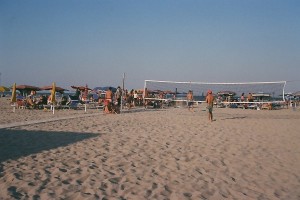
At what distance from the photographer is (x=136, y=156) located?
597 cm

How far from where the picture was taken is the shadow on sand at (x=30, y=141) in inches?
234

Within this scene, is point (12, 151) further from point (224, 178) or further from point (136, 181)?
point (224, 178)

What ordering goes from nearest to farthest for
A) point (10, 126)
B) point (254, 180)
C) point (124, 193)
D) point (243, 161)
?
point (124, 193)
point (254, 180)
point (243, 161)
point (10, 126)

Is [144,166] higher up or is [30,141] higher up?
[30,141]

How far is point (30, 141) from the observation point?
7.12 m

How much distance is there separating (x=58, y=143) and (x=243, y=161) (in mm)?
4225

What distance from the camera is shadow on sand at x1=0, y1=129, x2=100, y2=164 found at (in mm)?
5943

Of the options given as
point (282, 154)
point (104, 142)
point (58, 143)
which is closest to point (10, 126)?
point (58, 143)

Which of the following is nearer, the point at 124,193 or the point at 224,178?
the point at 124,193

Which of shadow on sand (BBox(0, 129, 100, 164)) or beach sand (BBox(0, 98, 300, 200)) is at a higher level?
shadow on sand (BBox(0, 129, 100, 164))

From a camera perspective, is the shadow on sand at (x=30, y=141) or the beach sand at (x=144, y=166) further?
the shadow on sand at (x=30, y=141)

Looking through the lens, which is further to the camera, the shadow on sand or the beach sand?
the shadow on sand

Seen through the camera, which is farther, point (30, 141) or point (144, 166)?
point (30, 141)

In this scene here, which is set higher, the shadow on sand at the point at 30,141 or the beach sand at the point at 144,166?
the shadow on sand at the point at 30,141
